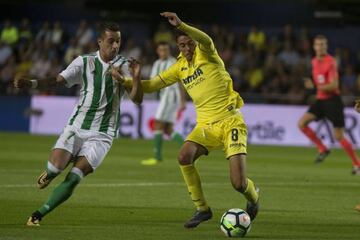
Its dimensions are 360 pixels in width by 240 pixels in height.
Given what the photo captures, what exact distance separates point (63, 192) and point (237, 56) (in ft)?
66.2

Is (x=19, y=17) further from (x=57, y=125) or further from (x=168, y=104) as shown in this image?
(x=168, y=104)

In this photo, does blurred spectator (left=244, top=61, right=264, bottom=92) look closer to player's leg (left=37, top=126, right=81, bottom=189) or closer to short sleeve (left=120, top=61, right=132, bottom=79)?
short sleeve (left=120, top=61, right=132, bottom=79)

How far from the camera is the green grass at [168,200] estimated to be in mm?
9977

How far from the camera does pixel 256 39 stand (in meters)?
30.2

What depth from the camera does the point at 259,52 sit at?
1172 inches

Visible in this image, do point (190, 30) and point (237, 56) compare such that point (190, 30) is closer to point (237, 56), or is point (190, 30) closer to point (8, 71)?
point (237, 56)

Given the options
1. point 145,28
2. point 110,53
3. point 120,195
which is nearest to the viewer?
point 110,53

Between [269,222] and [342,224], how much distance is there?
79 centimetres

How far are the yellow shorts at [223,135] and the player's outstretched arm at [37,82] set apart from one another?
5.01 ft

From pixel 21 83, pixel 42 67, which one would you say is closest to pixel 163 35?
pixel 42 67

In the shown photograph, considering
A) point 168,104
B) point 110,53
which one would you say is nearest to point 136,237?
point 110,53

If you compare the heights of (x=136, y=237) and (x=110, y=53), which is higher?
(x=110, y=53)

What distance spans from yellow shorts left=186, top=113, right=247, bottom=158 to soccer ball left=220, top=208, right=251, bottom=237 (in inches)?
36.7

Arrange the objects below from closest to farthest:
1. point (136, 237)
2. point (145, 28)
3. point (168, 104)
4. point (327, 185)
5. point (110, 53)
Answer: point (136, 237)
point (110, 53)
point (327, 185)
point (168, 104)
point (145, 28)
